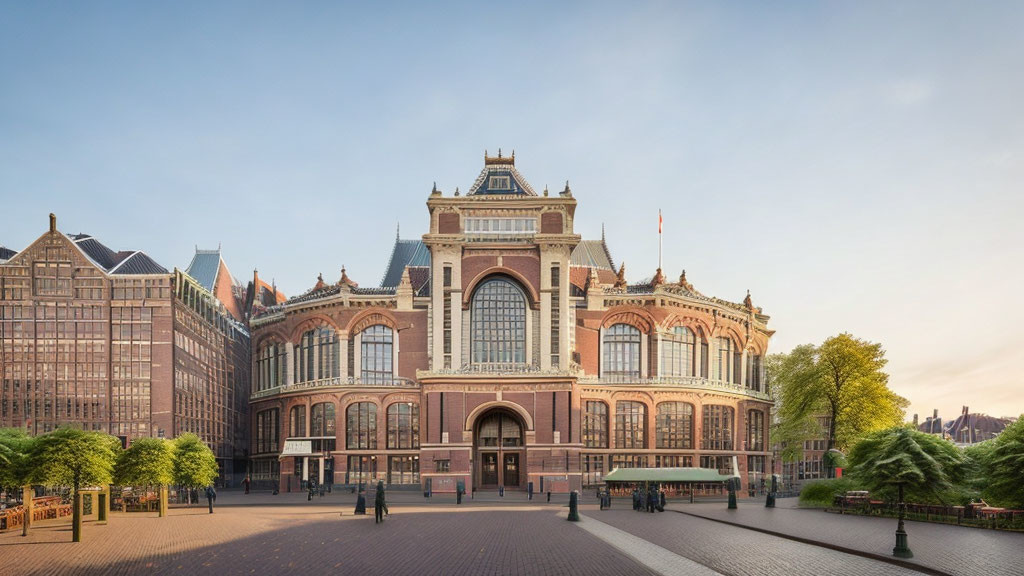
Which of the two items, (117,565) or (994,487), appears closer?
(117,565)

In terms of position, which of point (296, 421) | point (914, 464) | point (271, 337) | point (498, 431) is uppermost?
point (271, 337)

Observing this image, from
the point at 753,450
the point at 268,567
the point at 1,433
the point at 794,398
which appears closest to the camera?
the point at 268,567

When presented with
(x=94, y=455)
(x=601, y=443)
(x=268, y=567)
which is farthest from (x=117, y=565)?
(x=601, y=443)

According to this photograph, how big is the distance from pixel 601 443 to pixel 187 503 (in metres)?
35.1

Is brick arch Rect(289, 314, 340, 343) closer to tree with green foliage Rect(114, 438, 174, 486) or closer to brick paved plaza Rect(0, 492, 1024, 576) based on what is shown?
tree with green foliage Rect(114, 438, 174, 486)

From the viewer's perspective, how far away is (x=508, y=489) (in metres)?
73.9

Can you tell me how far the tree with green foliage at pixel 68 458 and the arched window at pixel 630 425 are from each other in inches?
1768

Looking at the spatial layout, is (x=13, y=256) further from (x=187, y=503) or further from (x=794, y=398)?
(x=794, y=398)

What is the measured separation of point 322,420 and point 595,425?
80.6 ft

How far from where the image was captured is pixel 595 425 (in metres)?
77.6

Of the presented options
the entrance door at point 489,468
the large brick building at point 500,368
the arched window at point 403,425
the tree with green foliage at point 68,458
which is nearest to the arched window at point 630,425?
the large brick building at point 500,368

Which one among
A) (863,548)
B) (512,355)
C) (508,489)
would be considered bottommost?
(508,489)

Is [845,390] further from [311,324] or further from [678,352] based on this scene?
[311,324]

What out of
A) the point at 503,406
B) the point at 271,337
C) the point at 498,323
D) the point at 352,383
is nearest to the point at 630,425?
the point at 503,406
